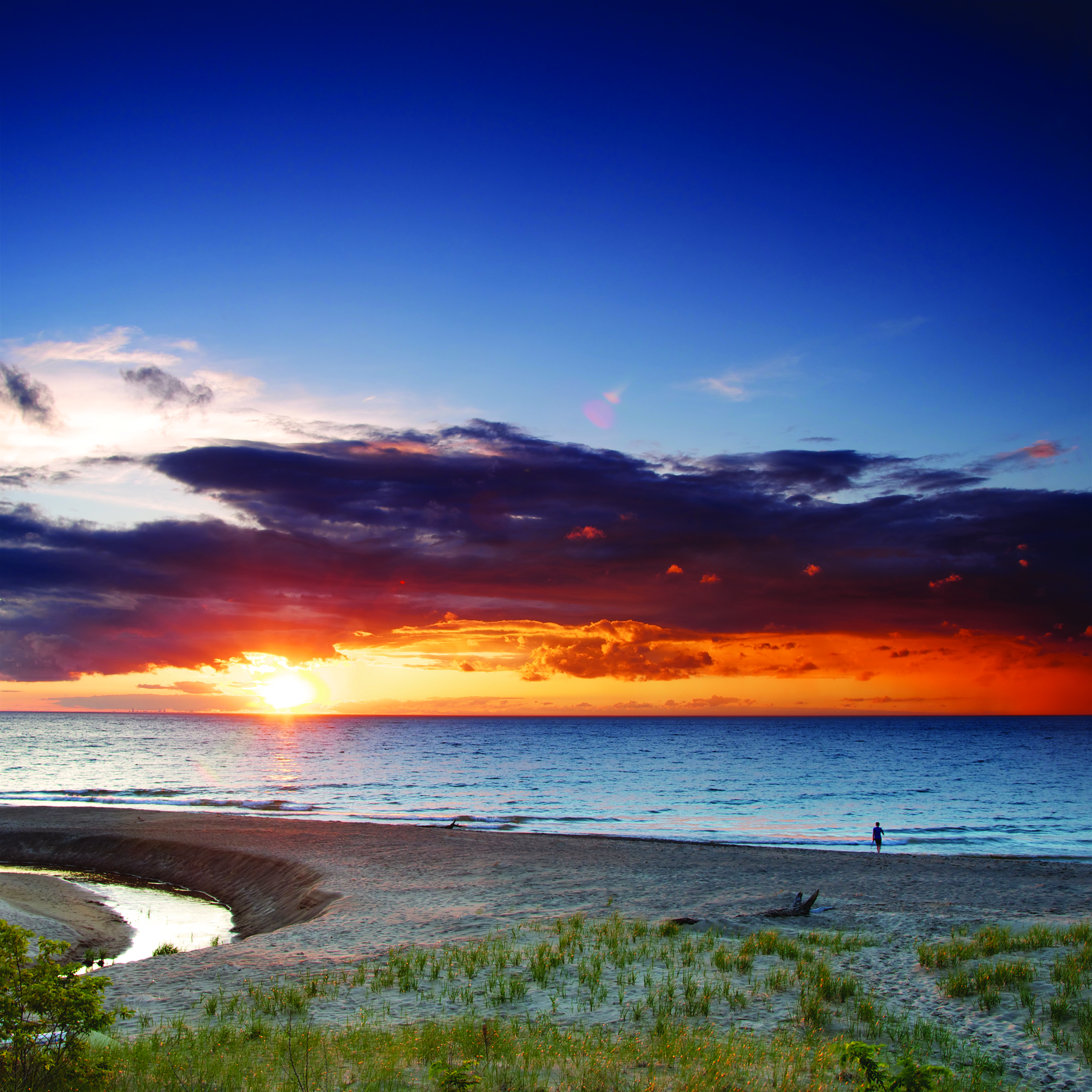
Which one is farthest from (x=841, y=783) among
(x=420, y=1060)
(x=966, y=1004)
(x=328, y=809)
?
(x=420, y=1060)

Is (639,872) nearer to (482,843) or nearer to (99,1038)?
(482,843)

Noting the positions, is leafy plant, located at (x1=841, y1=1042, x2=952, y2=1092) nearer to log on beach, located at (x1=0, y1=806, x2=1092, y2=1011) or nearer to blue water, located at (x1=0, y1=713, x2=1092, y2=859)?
log on beach, located at (x1=0, y1=806, x2=1092, y2=1011)

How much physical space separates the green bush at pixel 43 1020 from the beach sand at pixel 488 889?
481 centimetres

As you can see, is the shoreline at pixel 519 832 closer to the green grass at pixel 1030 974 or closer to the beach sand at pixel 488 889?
the beach sand at pixel 488 889

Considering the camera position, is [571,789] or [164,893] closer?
[164,893]

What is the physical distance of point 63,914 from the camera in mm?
25156

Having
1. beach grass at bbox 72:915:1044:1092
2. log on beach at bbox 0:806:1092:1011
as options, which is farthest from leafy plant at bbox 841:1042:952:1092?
log on beach at bbox 0:806:1092:1011

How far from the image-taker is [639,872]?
98.1ft

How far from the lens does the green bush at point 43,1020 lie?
25.0 feet

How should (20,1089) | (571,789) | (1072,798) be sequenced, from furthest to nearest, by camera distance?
(571,789), (1072,798), (20,1089)

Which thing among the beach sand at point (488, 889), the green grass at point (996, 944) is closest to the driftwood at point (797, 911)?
the beach sand at point (488, 889)

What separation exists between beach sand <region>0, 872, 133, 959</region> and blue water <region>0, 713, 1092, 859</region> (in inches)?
841

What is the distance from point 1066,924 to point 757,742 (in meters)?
173

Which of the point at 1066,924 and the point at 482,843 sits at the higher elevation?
the point at 1066,924
